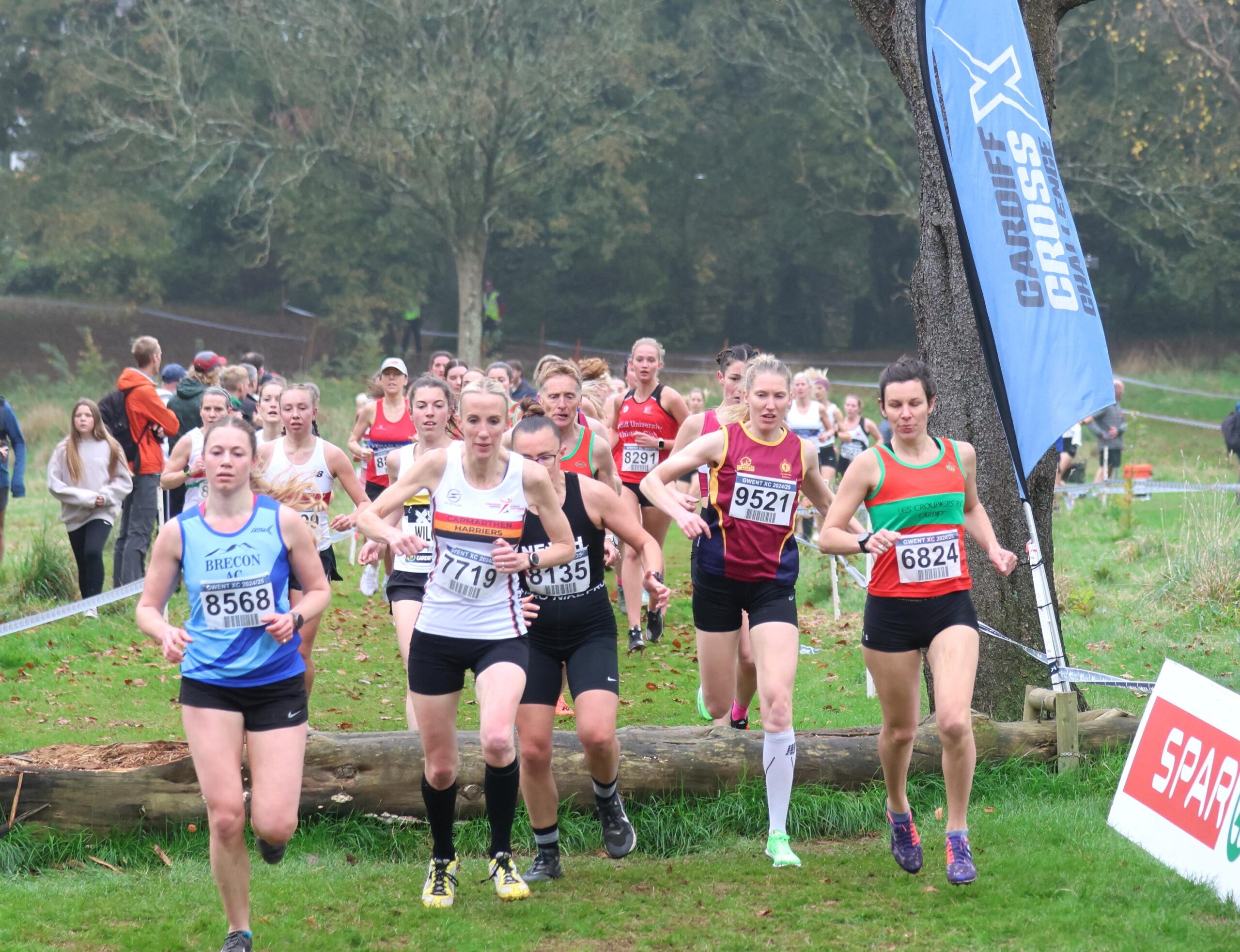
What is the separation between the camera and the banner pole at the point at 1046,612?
6.82 metres

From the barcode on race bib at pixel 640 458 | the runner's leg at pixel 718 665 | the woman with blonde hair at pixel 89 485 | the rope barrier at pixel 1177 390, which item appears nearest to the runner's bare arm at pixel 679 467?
the runner's leg at pixel 718 665

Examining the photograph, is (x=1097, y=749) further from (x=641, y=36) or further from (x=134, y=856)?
(x=641, y=36)

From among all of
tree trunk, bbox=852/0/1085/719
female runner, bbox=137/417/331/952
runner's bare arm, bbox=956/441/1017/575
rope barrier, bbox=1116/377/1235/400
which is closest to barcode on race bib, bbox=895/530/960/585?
runner's bare arm, bbox=956/441/1017/575

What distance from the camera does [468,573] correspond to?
5.40 m

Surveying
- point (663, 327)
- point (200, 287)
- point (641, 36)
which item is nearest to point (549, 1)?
point (641, 36)

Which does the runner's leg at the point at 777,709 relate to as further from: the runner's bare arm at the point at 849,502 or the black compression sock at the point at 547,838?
the black compression sock at the point at 547,838

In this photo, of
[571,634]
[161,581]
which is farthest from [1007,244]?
[161,581]

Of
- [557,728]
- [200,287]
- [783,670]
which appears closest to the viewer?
[783,670]

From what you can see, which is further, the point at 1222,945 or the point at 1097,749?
the point at 1097,749

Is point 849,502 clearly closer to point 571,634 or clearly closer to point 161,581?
point 571,634

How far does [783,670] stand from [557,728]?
7.97 feet

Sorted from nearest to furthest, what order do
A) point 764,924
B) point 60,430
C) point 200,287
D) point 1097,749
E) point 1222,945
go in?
point 1222,945 < point 764,924 < point 1097,749 < point 60,430 < point 200,287

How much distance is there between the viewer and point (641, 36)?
38.3 m

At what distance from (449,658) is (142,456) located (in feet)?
24.4
